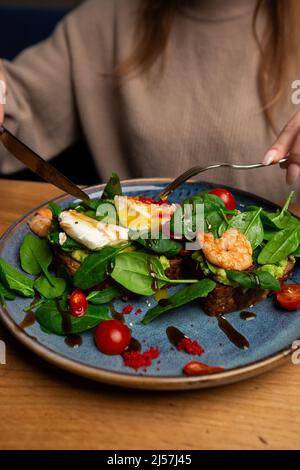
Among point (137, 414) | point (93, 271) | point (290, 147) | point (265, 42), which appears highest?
point (265, 42)

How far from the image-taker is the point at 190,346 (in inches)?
39.4

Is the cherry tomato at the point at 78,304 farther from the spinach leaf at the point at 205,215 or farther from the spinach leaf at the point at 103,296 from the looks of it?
the spinach leaf at the point at 205,215

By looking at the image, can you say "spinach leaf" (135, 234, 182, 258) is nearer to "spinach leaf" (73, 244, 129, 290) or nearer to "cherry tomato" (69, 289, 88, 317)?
"spinach leaf" (73, 244, 129, 290)

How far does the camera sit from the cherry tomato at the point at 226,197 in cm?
142

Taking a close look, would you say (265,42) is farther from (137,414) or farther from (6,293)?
(137,414)

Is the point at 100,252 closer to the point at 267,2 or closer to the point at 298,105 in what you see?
the point at 298,105

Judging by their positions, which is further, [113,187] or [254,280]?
[113,187]

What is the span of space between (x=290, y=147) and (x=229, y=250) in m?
0.44

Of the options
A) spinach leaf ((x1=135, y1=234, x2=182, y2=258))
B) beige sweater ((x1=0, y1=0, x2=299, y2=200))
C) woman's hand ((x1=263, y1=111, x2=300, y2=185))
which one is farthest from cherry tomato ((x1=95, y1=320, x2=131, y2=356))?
beige sweater ((x1=0, y1=0, x2=299, y2=200))

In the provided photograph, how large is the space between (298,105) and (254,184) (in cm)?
34

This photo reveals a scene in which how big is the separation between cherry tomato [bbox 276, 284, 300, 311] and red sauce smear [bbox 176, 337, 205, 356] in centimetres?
23

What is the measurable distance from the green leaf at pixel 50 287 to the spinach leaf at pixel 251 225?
1.46ft

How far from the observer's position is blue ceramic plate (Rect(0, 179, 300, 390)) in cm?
87

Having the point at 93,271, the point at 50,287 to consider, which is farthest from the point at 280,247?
the point at 50,287
